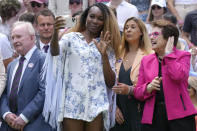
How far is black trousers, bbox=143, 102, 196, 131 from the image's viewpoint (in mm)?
5285

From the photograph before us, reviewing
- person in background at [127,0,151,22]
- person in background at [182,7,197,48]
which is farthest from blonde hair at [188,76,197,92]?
person in background at [127,0,151,22]

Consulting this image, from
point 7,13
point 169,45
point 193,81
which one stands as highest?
point 7,13

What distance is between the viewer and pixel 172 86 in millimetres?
5371

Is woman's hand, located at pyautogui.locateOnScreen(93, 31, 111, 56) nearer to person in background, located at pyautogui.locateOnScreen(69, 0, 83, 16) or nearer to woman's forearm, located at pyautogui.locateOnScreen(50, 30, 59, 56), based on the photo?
woman's forearm, located at pyautogui.locateOnScreen(50, 30, 59, 56)

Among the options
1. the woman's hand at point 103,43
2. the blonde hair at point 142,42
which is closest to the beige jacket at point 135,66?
the blonde hair at point 142,42

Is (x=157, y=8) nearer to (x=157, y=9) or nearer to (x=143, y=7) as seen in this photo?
(x=157, y=9)

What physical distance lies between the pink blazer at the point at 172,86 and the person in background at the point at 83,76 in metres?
0.44

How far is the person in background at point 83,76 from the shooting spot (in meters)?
5.15

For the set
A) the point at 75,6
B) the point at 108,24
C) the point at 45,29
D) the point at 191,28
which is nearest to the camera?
the point at 108,24

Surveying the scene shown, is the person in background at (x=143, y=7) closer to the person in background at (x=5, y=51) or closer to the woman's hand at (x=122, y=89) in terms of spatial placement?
the person in background at (x=5, y=51)

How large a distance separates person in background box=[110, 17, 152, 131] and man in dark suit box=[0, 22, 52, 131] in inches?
39.6

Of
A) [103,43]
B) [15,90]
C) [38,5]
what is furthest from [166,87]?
[38,5]

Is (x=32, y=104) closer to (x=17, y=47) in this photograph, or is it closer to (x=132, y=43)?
(x=17, y=47)

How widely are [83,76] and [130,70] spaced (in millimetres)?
1084
